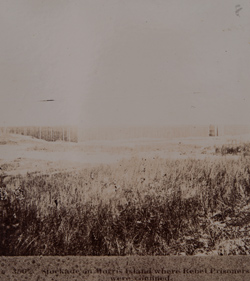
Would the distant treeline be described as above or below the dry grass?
above

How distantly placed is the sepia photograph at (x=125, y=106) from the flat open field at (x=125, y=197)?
0.01 m

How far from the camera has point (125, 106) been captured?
320 centimetres

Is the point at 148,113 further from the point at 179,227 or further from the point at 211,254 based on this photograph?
the point at 211,254

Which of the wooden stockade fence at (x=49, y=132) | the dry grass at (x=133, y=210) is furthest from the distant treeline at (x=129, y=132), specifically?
the dry grass at (x=133, y=210)

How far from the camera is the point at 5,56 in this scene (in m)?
3.19

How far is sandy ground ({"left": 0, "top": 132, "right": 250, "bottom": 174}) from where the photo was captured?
315 cm

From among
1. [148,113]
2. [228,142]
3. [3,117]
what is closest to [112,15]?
[148,113]

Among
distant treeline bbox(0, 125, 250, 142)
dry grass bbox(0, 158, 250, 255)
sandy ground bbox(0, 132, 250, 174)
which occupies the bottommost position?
dry grass bbox(0, 158, 250, 255)

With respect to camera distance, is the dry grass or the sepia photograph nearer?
the dry grass

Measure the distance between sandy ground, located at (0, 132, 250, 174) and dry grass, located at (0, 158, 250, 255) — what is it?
3.4 inches
